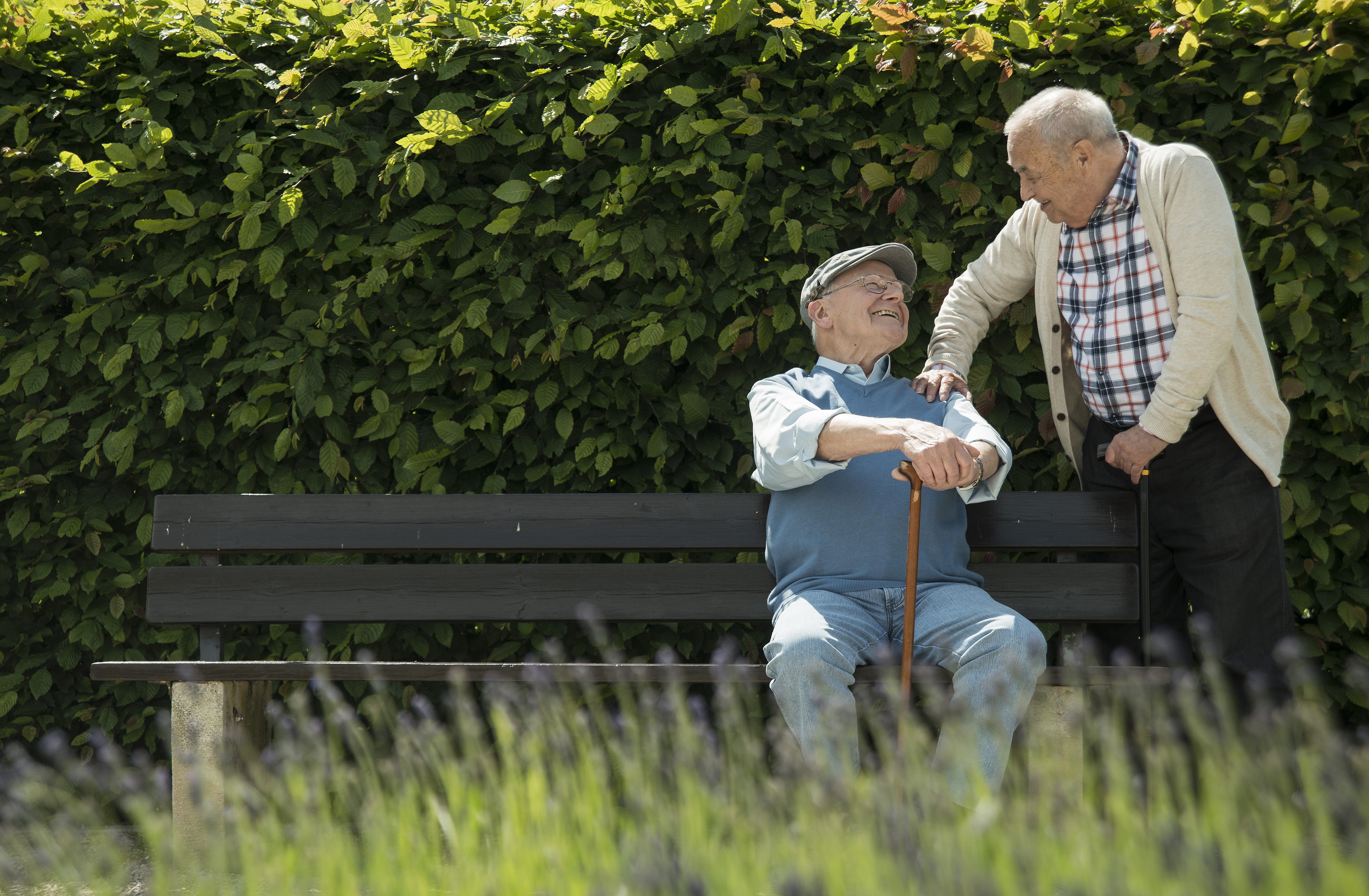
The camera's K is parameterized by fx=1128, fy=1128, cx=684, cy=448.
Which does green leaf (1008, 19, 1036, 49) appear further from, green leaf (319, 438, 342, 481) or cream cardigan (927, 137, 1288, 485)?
green leaf (319, 438, 342, 481)

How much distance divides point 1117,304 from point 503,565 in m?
1.87

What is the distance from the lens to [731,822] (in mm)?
1767

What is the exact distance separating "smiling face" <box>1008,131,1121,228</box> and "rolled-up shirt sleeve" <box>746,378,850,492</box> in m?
0.78

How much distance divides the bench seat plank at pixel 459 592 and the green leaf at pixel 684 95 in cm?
137

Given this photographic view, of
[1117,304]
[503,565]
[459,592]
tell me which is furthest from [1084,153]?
[459,592]

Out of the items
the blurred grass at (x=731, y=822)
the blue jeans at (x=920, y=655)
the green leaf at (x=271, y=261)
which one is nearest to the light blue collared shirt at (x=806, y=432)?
the blue jeans at (x=920, y=655)

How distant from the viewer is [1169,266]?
2879 millimetres

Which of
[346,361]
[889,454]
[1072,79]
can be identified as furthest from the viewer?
[346,361]

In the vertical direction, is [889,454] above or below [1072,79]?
below

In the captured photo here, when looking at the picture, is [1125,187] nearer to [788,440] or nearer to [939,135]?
[939,135]

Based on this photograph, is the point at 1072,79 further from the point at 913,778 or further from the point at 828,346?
the point at 913,778

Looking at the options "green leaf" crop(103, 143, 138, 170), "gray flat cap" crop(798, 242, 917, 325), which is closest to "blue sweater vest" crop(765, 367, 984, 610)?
"gray flat cap" crop(798, 242, 917, 325)

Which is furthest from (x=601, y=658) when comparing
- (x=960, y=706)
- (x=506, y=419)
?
(x=960, y=706)

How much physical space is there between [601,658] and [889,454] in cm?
127
